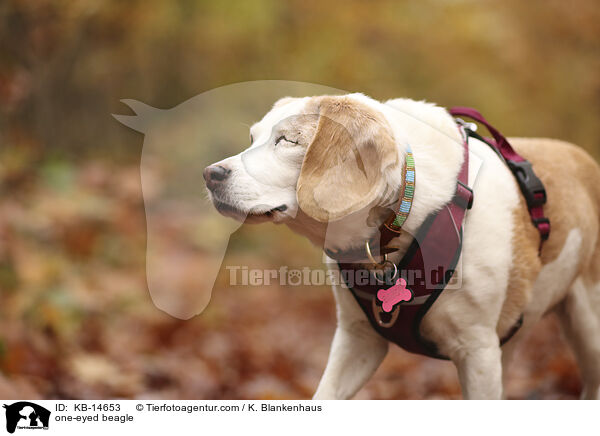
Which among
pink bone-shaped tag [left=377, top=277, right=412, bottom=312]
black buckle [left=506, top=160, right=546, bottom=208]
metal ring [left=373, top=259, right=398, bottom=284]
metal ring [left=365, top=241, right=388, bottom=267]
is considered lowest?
pink bone-shaped tag [left=377, top=277, right=412, bottom=312]

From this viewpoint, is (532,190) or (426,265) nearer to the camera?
(426,265)

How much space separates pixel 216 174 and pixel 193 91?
2.07 metres

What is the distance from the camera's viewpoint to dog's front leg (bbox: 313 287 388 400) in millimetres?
2475

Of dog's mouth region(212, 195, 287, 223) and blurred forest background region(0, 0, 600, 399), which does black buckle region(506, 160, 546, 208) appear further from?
blurred forest background region(0, 0, 600, 399)

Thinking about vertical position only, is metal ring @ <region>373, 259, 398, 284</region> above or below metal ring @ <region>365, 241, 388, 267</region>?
below

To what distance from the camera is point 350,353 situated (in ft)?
8.30

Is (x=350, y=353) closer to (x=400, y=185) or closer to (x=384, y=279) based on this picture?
(x=384, y=279)

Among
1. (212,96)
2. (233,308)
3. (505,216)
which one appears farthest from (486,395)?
(233,308)

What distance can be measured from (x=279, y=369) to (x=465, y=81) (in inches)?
111

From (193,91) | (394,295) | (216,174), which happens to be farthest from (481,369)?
(193,91)

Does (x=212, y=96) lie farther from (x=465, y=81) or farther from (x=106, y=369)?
(x=465, y=81)

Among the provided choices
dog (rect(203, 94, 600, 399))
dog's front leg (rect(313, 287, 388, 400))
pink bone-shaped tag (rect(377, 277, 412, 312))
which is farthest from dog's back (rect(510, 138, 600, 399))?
dog's front leg (rect(313, 287, 388, 400))

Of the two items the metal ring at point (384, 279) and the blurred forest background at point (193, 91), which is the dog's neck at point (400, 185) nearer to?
the metal ring at point (384, 279)
